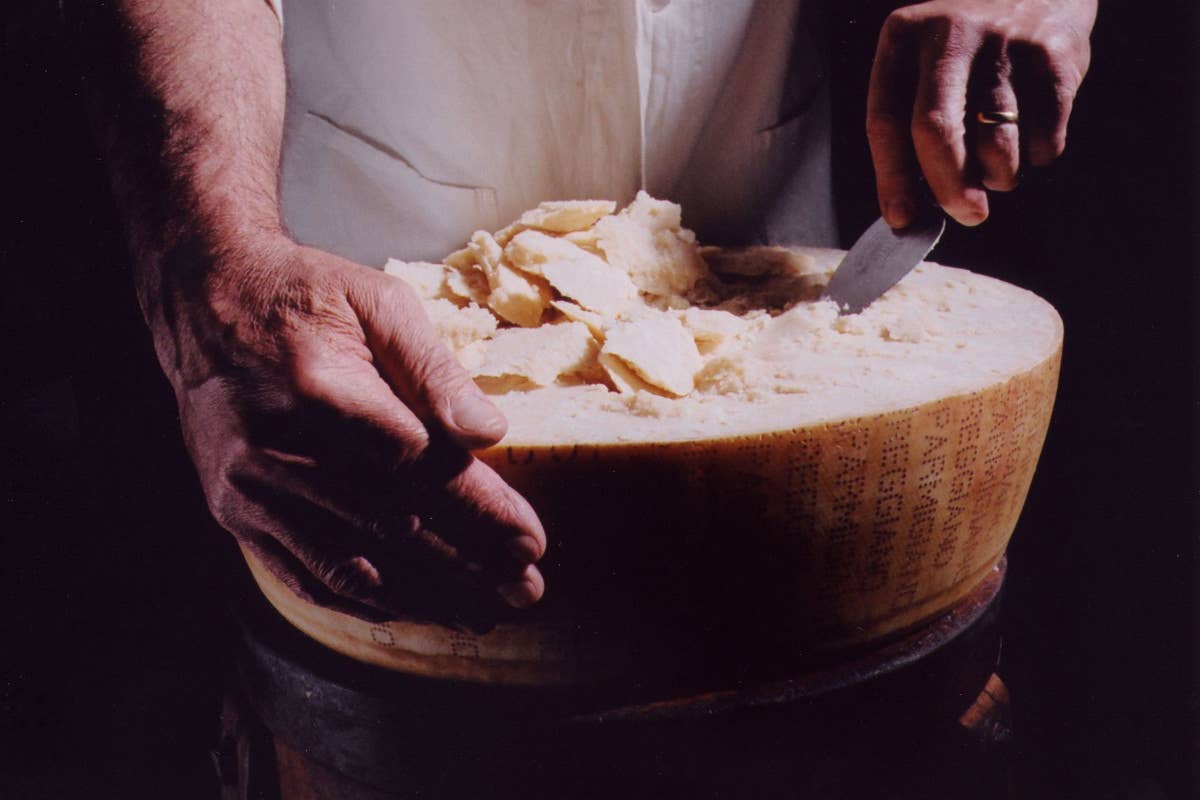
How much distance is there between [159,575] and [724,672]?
3.48ft

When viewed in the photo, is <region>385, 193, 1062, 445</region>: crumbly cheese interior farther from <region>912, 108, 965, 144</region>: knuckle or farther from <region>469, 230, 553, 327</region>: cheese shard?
<region>912, 108, 965, 144</region>: knuckle

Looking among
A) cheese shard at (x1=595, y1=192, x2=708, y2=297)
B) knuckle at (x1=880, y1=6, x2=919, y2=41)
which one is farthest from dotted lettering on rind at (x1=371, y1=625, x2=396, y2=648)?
knuckle at (x1=880, y1=6, x2=919, y2=41)

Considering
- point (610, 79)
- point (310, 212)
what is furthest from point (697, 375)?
point (310, 212)

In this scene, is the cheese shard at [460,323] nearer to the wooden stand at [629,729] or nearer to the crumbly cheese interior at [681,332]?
the crumbly cheese interior at [681,332]

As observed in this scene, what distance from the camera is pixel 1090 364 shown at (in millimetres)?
1408

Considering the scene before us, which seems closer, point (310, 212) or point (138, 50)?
point (138, 50)

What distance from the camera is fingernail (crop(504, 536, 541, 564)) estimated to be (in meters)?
0.57

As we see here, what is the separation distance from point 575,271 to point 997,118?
0.36 meters

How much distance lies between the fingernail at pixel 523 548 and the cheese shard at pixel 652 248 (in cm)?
30

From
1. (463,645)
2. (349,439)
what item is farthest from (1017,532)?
(349,439)

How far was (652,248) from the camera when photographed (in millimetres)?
831

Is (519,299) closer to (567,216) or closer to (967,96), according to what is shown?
(567,216)

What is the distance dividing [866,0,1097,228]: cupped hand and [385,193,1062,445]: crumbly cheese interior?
90 millimetres

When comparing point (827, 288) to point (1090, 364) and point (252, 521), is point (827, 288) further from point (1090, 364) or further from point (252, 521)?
point (1090, 364)
